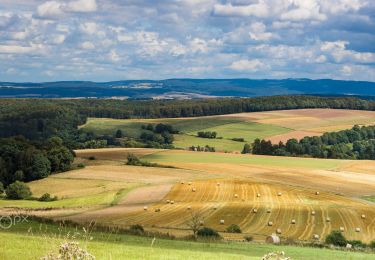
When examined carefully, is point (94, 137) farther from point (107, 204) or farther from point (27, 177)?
point (107, 204)

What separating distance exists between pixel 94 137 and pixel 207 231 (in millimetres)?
108433

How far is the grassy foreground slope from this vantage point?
463ft

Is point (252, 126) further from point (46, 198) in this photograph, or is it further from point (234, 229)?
point (234, 229)

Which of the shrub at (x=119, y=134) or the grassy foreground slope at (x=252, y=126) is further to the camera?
the shrub at (x=119, y=134)

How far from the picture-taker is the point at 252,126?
527ft

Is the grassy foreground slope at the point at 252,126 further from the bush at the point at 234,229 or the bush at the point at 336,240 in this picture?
the bush at the point at 336,240

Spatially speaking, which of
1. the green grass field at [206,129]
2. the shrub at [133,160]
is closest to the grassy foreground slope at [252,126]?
the green grass field at [206,129]

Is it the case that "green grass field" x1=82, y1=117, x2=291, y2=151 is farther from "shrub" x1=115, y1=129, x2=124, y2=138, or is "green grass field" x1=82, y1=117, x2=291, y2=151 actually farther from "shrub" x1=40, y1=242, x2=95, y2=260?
"shrub" x1=40, y1=242, x2=95, y2=260

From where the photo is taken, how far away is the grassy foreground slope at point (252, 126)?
463ft

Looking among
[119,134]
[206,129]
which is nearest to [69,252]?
[119,134]

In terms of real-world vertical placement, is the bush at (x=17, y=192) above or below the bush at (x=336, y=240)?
below

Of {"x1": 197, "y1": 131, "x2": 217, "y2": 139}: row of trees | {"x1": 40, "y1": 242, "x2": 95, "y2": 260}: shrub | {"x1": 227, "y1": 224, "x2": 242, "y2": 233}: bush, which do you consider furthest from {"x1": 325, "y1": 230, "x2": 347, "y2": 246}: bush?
{"x1": 197, "y1": 131, "x2": 217, "y2": 139}: row of trees

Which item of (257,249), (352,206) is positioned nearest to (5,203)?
(352,206)

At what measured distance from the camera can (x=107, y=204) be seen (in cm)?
6425
